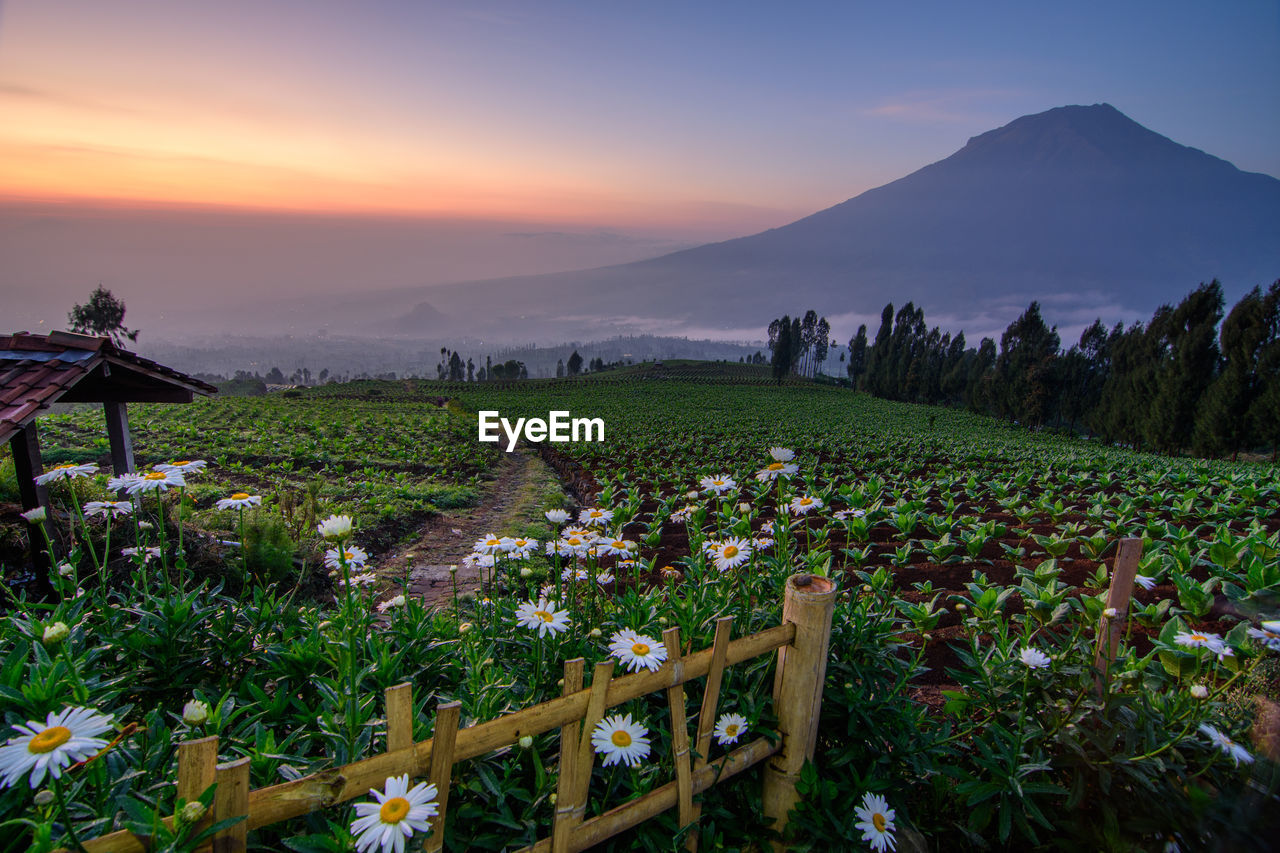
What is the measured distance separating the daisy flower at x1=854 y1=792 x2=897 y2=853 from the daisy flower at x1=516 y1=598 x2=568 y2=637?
122 centimetres

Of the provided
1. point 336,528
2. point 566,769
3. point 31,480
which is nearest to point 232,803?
point 336,528

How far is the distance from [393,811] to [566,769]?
23.2 inches

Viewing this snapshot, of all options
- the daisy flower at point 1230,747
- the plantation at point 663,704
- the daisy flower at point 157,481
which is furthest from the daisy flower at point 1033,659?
the daisy flower at point 157,481

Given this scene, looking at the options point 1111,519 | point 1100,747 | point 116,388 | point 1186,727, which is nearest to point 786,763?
point 1100,747

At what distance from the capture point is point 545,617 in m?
2.20

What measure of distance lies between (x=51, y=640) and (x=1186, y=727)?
3398mm

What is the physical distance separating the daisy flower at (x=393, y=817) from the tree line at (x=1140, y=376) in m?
34.8

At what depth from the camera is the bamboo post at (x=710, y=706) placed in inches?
80.8

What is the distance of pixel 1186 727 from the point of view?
2029 millimetres

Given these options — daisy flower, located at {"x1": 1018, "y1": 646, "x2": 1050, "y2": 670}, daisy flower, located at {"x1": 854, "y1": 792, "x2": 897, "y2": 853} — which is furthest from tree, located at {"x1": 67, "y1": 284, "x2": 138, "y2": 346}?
daisy flower, located at {"x1": 1018, "y1": 646, "x2": 1050, "y2": 670}

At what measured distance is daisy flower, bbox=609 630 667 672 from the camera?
193 centimetres

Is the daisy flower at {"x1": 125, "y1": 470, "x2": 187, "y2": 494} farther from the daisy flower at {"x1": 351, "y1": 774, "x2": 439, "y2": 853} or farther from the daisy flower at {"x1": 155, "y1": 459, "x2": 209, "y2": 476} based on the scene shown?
the daisy flower at {"x1": 351, "y1": 774, "x2": 439, "y2": 853}

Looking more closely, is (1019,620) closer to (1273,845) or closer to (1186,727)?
(1186,727)

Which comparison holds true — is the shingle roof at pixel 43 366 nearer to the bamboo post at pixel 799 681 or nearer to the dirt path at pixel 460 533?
the dirt path at pixel 460 533
